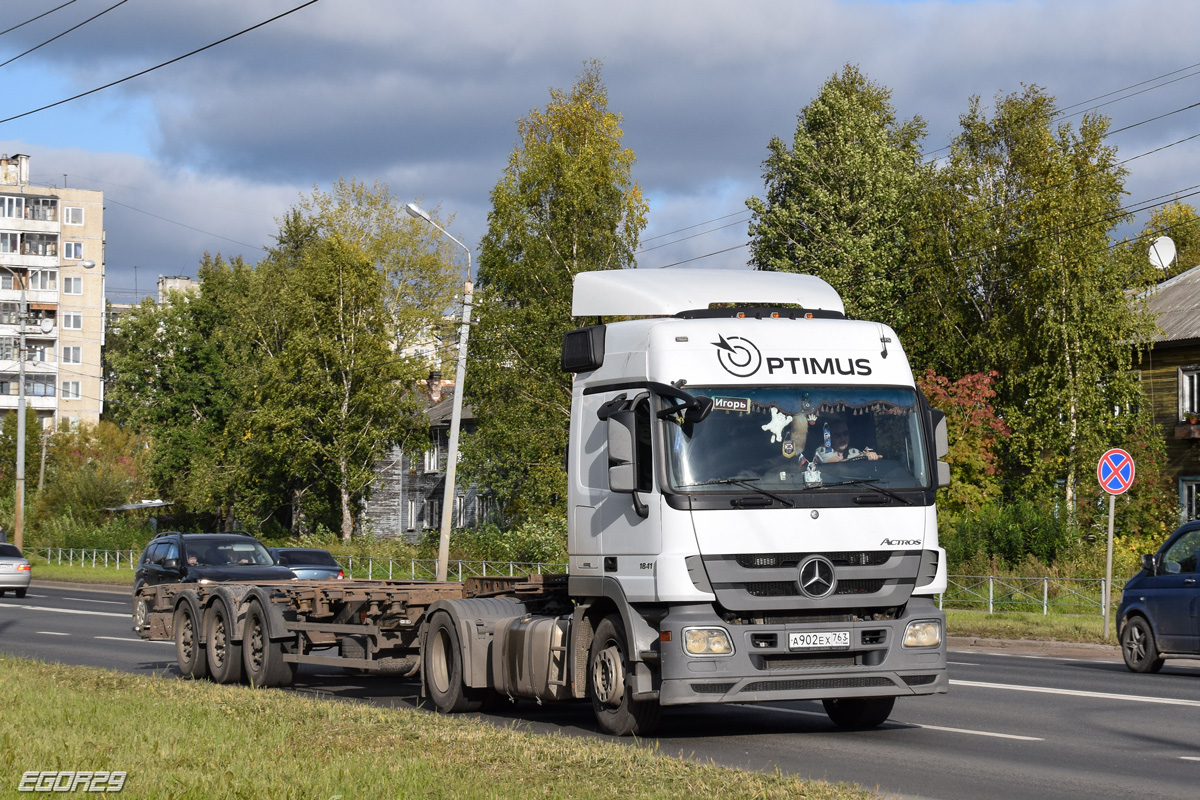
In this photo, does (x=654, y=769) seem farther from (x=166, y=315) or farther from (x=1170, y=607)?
(x=166, y=315)

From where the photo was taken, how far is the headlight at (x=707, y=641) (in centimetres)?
1046

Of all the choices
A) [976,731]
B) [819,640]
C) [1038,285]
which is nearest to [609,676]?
[819,640]

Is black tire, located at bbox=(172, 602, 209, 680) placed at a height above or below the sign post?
below

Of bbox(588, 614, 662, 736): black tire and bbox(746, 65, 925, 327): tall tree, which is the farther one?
bbox(746, 65, 925, 327): tall tree

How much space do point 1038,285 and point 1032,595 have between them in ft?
54.9

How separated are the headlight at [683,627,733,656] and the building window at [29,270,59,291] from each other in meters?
117

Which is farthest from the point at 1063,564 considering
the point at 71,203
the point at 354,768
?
the point at 71,203

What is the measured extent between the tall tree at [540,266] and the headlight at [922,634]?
32857 mm

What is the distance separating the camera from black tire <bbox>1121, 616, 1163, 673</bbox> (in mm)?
17719

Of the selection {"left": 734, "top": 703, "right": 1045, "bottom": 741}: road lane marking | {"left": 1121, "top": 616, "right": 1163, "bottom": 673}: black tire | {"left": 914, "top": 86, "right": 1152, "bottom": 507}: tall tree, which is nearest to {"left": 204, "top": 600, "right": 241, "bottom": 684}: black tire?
{"left": 734, "top": 703, "right": 1045, "bottom": 741}: road lane marking

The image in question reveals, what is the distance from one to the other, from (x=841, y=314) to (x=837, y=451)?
1.68m

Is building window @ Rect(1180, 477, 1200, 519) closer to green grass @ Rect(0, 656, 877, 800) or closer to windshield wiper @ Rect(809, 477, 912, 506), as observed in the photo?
windshield wiper @ Rect(809, 477, 912, 506)

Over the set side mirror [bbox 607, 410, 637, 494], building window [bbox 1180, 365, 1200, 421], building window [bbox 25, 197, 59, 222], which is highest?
building window [bbox 25, 197, 59, 222]

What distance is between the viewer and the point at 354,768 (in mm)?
8555
